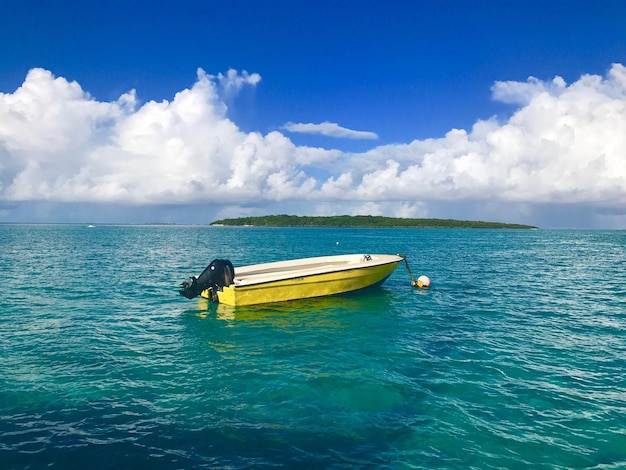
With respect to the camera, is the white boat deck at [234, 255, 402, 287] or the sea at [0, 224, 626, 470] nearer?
the sea at [0, 224, 626, 470]

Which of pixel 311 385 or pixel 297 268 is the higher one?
pixel 297 268

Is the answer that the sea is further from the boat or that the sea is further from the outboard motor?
the outboard motor

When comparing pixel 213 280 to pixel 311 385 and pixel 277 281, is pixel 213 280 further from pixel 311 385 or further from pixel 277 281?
pixel 311 385

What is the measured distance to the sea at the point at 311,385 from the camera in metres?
7.64

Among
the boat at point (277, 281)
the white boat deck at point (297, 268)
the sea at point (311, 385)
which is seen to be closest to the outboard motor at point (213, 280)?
the boat at point (277, 281)

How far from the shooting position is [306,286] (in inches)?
833

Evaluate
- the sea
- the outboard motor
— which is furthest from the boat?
the sea

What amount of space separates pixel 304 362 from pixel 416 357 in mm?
3743

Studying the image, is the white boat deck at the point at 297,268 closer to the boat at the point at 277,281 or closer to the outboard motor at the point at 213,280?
the boat at the point at 277,281

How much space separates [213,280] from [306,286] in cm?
489

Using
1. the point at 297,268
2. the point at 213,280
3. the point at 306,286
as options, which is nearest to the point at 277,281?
the point at 306,286

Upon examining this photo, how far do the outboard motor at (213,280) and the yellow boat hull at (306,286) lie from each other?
1.20ft

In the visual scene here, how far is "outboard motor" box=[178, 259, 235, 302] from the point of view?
19.0m

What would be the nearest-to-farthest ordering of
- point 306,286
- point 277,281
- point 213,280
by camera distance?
point 213,280 < point 277,281 < point 306,286
